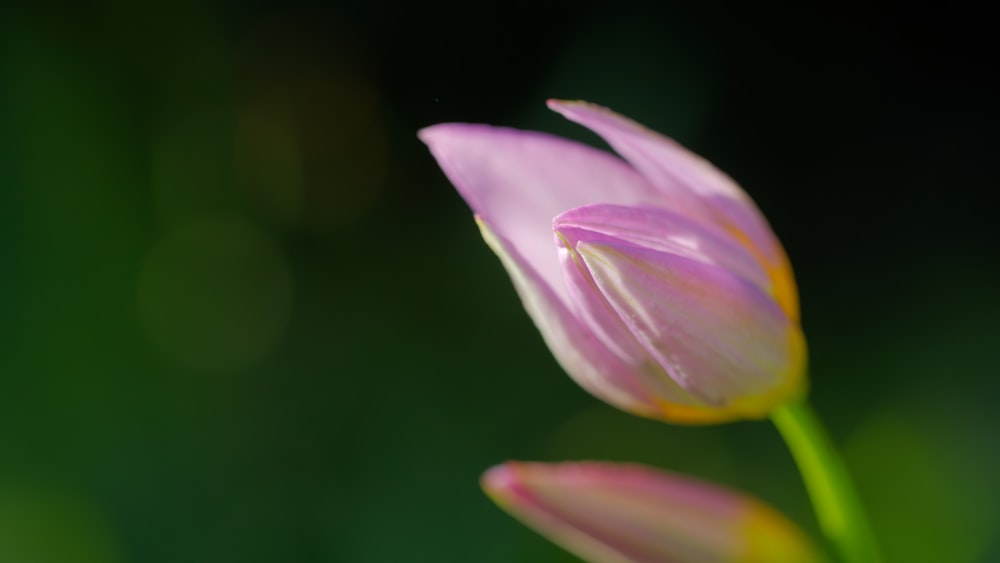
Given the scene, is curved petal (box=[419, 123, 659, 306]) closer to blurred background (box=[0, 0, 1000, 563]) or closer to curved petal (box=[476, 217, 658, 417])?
curved petal (box=[476, 217, 658, 417])

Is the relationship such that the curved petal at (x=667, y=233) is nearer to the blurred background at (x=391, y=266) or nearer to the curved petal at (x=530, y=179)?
the curved petal at (x=530, y=179)

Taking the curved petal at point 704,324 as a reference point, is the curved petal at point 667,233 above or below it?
above

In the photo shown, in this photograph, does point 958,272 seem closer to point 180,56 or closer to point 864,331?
point 864,331

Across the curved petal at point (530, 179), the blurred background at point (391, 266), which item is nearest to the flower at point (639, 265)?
the curved petal at point (530, 179)

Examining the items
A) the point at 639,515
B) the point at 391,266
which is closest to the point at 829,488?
the point at 639,515

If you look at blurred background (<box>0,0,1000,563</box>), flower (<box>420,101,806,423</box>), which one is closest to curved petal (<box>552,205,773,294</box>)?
flower (<box>420,101,806,423</box>)

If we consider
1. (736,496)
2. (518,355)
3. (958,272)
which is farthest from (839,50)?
(736,496)
